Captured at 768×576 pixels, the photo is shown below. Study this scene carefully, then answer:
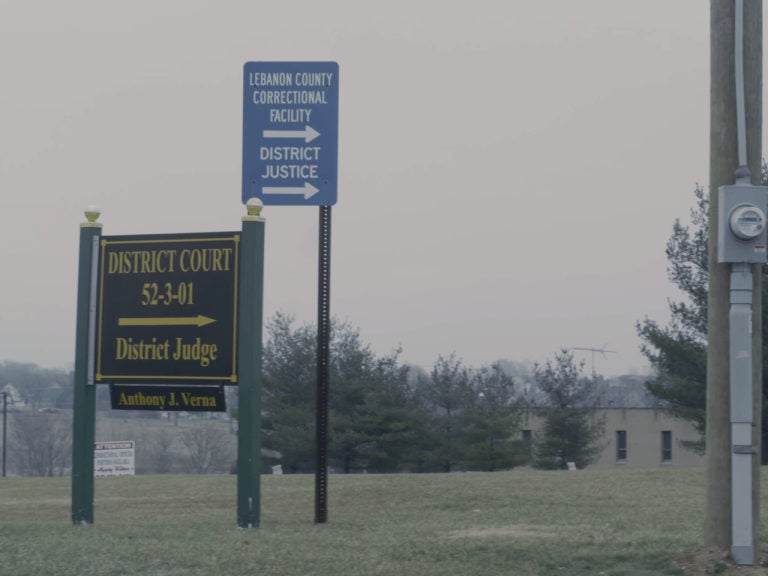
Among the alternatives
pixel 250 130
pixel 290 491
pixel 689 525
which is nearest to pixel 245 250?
pixel 250 130

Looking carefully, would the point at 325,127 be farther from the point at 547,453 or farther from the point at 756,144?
the point at 547,453

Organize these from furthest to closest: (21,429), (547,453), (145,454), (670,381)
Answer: (145,454) < (21,429) < (547,453) < (670,381)

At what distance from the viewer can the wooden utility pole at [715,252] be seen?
8.01m

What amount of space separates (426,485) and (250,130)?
18.5 feet

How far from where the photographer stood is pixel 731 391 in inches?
311

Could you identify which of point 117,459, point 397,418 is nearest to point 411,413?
point 397,418

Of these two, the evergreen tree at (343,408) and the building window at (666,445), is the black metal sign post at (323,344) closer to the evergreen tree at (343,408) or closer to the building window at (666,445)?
the evergreen tree at (343,408)

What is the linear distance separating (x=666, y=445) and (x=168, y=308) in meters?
77.5

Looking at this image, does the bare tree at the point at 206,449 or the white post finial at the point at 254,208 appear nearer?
the white post finial at the point at 254,208

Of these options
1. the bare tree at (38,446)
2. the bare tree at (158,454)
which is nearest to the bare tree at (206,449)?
the bare tree at (158,454)

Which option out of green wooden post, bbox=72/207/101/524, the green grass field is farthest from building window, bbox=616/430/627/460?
green wooden post, bbox=72/207/101/524

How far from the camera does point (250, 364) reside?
10766mm

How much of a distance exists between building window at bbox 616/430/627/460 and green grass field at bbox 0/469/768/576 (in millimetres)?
70483

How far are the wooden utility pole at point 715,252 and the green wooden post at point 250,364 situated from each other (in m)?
4.16
